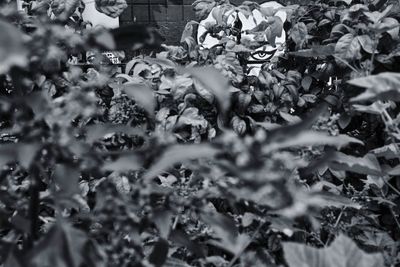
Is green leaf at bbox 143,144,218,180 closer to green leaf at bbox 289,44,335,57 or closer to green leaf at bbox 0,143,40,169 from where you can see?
green leaf at bbox 0,143,40,169

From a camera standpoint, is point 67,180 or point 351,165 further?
point 351,165

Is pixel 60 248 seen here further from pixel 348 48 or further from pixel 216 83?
pixel 348 48

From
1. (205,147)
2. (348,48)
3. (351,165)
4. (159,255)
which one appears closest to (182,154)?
(205,147)

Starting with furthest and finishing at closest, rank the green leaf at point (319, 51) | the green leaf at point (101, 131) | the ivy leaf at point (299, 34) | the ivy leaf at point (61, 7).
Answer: the ivy leaf at point (61, 7)
the ivy leaf at point (299, 34)
the green leaf at point (319, 51)
the green leaf at point (101, 131)

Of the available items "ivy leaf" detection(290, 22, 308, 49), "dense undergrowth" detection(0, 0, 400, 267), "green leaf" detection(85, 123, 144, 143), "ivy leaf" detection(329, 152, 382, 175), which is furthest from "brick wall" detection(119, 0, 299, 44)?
"green leaf" detection(85, 123, 144, 143)

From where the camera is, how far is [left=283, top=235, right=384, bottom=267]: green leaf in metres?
1.22

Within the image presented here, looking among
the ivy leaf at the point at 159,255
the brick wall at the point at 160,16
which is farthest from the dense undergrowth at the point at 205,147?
the brick wall at the point at 160,16

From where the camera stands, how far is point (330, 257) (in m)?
1.22

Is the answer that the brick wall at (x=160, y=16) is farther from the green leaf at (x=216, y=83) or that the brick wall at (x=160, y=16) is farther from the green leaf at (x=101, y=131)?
the green leaf at (x=216, y=83)

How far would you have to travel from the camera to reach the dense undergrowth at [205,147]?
2.74 ft

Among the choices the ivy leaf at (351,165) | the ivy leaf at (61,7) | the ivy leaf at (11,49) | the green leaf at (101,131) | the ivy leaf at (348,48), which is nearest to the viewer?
the ivy leaf at (11,49)

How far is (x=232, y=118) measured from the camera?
2.13 meters

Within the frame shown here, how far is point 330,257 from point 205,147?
581 mm

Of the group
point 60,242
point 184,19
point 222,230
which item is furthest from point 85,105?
point 184,19
